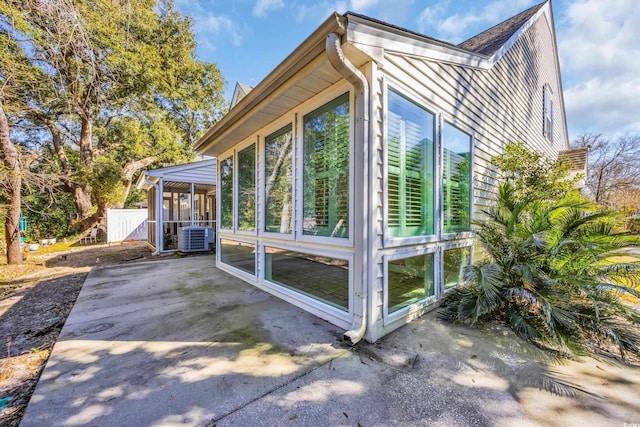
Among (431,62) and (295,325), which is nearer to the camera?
(295,325)

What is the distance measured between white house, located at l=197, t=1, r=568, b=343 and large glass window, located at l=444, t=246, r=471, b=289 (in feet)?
0.12

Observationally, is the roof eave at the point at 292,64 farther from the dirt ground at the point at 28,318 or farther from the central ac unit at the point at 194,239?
the central ac unit at the point at 194,239

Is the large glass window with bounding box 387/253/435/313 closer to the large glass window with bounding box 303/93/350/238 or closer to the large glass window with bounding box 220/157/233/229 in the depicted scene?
the large glass window with bounding box 303/93/350/238

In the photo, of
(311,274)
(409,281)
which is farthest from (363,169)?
(311,274)

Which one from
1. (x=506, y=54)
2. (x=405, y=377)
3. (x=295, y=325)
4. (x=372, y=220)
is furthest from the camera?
(x=506, y=54)

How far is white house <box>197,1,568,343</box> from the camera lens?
2.63 meters

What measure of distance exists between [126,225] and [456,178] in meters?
14.3

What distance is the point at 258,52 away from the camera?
823 cm

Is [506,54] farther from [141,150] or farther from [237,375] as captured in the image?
[141,150]

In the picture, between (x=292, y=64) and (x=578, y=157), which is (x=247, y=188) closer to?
(x=292, y=64)

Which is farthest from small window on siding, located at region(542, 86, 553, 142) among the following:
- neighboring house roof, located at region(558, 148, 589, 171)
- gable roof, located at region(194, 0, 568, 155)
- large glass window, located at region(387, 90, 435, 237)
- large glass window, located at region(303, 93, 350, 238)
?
large glass window, located at region(303, 93, 350, 238)

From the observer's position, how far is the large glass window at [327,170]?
298 cm

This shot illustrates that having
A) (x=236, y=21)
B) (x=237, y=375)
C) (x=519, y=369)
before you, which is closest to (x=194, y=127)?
(x=236, y=21)

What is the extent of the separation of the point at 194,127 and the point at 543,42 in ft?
57.8
